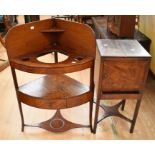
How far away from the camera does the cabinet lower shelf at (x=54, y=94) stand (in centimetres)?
133

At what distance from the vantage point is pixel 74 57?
1256 mm

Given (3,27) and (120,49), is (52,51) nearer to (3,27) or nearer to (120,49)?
(120,49)

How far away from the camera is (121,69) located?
1252mm

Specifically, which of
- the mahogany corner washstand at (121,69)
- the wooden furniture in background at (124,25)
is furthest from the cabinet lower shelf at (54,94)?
the wooden furniture in background at (124,25)

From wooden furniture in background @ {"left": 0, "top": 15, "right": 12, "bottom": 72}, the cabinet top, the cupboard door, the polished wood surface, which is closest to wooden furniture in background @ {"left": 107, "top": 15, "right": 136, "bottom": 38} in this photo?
the cabinet top

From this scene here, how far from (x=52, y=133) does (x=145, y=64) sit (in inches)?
34.7

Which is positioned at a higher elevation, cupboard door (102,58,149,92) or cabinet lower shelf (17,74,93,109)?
cupboard door (102,58,149,92)

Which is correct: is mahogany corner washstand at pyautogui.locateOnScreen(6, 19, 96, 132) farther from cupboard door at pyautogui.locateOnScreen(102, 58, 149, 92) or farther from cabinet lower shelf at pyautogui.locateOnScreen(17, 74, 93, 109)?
cupboard door at pyautogui.locateOnScreen(102, 58, 149, 92)

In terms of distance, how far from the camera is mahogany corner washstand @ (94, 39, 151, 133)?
1.21 metres

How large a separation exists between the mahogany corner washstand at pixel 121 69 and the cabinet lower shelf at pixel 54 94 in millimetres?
137

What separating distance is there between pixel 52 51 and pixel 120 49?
0.44 meters
